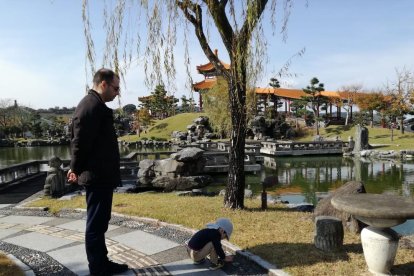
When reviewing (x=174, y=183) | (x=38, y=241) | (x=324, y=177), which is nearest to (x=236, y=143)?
(x=38, y=241)

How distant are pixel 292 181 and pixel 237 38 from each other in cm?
1297

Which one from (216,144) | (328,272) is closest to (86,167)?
(328,272)

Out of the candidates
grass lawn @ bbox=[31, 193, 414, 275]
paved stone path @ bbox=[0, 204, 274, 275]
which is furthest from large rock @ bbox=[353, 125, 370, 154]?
paved stone path @ bbox=[0, 204, 274, 275]

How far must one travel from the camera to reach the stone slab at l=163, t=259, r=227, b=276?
4180 millimetres

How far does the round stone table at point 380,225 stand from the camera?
143 inches

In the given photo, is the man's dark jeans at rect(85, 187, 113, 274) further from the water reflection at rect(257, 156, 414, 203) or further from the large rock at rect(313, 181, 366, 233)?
the water reflection at rect(257, 156, 414, 203)

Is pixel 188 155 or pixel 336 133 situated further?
pixel 336 133

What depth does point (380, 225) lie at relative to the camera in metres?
3.77

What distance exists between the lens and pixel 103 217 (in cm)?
387

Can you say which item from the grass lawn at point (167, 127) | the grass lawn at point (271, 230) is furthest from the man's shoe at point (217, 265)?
the grass lawn at point (167, 127)

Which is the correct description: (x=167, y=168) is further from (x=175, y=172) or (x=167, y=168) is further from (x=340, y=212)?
(x=340, y=212)

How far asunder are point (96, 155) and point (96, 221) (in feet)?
2.39

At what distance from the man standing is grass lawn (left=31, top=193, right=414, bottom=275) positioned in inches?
82.2

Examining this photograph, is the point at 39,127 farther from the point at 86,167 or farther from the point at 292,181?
the point at 86,167
